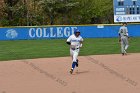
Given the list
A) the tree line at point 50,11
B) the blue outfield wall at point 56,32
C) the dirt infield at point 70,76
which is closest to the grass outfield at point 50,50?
the dirt infield at point 70,76

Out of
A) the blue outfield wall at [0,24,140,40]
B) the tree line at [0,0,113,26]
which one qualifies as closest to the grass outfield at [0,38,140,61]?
the blue outfield wall at [0,24,140,40]

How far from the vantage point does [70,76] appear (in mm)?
16688

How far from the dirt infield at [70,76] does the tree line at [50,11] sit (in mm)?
38160

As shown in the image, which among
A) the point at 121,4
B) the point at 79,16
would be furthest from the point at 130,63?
the point at 79,16

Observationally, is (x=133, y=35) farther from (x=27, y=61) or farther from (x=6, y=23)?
(x=27, y=61)

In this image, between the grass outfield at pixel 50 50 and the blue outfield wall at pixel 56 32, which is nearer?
the grass outfield at pixel 50 50

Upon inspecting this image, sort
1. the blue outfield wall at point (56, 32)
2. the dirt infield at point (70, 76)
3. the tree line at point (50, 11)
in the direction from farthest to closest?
the tree line at point (50, 11) < the blue outfield wall at point (56, 32) < the dirt infield at point (70, 76)

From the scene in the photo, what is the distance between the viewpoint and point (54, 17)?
63.6m

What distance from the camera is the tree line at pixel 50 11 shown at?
61.1m

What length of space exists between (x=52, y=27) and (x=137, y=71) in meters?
29.7

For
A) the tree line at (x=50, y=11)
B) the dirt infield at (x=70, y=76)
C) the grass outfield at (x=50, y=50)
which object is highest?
the tree line at (x=50, y=11)

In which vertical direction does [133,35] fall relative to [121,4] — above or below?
below

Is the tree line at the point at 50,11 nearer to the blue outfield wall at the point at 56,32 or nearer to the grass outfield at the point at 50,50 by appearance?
the blue outfield wall at the point at 56,32

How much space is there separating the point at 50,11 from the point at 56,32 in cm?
1522
